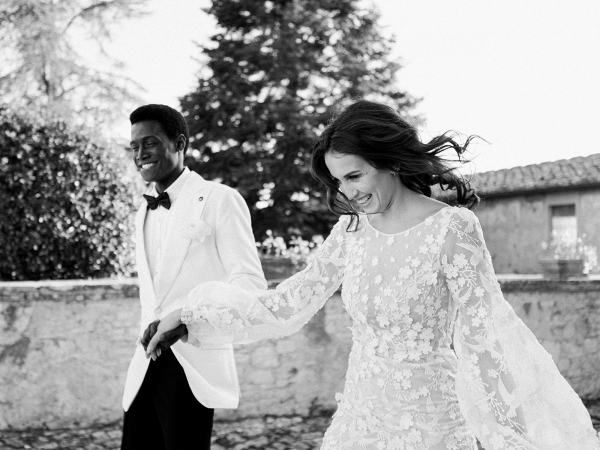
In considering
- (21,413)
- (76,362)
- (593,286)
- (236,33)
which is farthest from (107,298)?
(236,33)

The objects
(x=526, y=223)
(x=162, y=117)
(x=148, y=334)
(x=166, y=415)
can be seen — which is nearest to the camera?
(x=148, y=334)

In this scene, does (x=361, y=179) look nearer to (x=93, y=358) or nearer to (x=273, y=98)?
(x=93, y=358)

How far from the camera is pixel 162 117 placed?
2.85 metres

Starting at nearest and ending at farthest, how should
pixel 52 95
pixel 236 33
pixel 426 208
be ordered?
pixel 426 208, pixel 52 95, pixel 236 33

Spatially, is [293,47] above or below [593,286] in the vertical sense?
above

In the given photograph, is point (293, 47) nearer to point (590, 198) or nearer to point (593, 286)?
point (590, 198)

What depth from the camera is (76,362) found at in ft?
18.2

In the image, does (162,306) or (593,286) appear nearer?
(162,306)

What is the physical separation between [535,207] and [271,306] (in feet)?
55.4

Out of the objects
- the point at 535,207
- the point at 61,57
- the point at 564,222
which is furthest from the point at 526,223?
the point at 61,57

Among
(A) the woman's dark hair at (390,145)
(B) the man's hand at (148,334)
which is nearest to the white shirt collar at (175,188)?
(B) the man's hand at (148,334)

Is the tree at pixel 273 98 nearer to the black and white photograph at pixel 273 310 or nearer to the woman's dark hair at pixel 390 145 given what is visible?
the black and white photograph at pixel 273 310

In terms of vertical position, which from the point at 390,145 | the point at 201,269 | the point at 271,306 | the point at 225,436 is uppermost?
the point at 390,145

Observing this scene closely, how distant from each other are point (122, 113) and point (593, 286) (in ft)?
48.2
